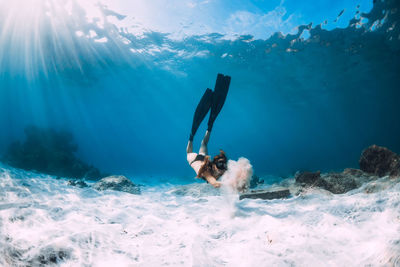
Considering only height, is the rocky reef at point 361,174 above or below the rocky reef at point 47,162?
below

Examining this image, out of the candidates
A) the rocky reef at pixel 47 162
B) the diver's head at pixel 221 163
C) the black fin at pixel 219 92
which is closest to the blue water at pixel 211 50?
the rocky reef at pixel 47 162

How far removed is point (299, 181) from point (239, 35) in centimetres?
1634

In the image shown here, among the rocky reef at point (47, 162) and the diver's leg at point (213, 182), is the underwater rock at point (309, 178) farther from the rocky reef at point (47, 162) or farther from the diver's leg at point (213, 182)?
the rocky reef at point (47, 162)

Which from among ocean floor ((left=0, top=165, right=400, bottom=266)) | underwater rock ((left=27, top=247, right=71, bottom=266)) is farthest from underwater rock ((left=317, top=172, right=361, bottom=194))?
underwater rock ((left=27, top=247, right=71, bottom=266))

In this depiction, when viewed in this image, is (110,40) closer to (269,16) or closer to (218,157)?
(269,16)

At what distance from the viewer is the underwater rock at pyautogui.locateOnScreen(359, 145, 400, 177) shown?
6.31 meters

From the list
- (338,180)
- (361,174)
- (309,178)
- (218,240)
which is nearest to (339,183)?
(338,180)

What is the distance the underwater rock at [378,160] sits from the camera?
631 centimetres

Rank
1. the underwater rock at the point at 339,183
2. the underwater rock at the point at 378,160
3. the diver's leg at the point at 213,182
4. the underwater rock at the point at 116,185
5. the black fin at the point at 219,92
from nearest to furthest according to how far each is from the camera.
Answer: the diver's leg at the point at 213,182 → the underwater rock at the point at 339,183 → the black fin at the point at 219,92 → the underwater rock at the point at 378,160 → the underwater rock at the point at 116,185

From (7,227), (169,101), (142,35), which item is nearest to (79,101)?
(169,101)

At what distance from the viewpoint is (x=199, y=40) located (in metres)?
19.6

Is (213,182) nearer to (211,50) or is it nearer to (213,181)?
(213,181)

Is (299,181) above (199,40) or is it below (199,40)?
below

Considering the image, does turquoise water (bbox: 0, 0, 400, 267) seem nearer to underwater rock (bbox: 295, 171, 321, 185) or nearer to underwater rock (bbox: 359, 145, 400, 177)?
underwater rock (bbox: 295, 171, 321, 185)
